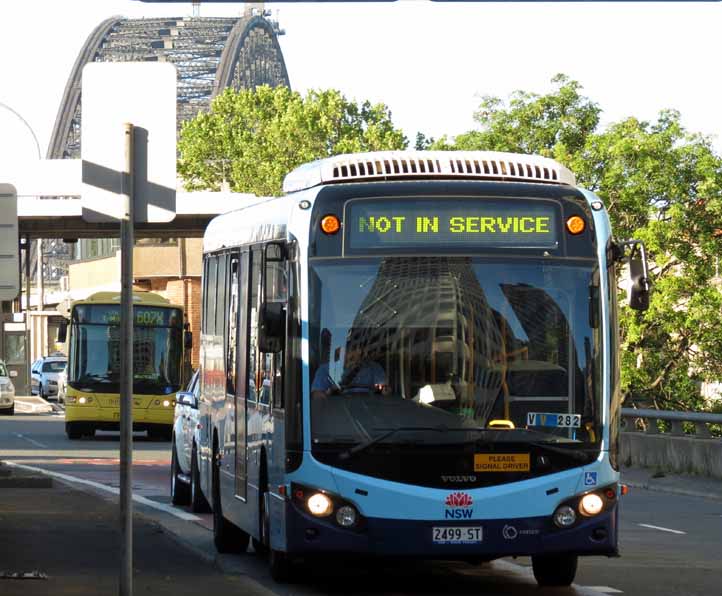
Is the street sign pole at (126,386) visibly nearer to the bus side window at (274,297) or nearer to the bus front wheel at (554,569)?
the bus side window at (274,297)

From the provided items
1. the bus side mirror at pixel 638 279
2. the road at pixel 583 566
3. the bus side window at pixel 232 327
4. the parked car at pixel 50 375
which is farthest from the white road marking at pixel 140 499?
the parked car at pixel 50 375

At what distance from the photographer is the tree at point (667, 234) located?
1795 inches

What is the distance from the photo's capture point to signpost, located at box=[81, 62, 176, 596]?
10.1 metres

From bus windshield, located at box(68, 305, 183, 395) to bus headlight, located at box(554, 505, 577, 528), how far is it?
28.1 metres

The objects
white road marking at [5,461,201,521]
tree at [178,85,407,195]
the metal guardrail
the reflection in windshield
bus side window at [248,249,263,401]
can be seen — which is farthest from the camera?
tree at [178,85,407,195]

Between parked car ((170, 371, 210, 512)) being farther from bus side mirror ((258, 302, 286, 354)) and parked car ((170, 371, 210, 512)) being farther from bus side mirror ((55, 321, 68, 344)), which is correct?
bus side mirror ((55, 321, 68, 344))

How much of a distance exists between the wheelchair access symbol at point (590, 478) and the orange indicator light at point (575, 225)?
159 cm

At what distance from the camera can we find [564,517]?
12344mm

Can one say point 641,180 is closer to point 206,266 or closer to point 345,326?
point 206,266

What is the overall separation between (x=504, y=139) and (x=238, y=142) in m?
50.2

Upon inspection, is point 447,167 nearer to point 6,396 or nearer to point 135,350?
point 135,350

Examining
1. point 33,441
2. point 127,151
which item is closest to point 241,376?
point 127,151

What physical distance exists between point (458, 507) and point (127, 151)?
11.3 feet

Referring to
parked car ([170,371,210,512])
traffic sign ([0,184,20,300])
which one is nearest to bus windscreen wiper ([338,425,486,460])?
traffic sign ([0,184,20,300])
